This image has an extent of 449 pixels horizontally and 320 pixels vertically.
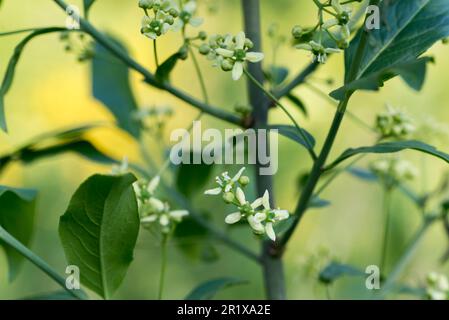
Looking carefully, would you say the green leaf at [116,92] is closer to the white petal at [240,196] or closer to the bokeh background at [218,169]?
the bokeh background at [218,169]

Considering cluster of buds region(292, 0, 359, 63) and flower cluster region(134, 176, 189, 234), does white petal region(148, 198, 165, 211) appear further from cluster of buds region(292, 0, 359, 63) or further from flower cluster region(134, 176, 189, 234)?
cluster of buds region(292, 0, 359, 63)

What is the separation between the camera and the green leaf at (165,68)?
96cm

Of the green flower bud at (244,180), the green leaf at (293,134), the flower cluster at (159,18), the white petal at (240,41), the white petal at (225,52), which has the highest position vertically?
the flower cluster at (159,18)

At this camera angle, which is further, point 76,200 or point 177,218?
point 177,218

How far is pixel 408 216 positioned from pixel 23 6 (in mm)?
1447

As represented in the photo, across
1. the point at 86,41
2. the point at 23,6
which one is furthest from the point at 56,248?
the point at 86,41

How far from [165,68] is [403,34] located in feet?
0.96

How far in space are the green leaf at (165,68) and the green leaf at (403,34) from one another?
212 mm

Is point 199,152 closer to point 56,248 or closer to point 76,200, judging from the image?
point 76,200

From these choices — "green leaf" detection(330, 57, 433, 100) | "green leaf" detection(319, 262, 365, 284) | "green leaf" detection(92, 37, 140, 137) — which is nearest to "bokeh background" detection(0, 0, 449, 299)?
"green leaf" detection(92, 37, 140, 137)

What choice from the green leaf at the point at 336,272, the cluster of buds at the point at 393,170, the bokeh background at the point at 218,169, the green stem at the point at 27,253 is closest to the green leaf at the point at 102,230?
the green stem at the point at 27,253
